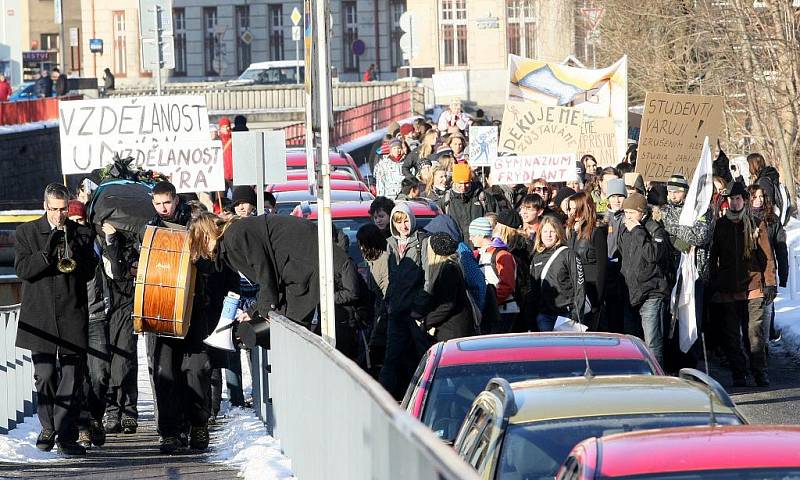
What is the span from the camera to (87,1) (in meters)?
79.8

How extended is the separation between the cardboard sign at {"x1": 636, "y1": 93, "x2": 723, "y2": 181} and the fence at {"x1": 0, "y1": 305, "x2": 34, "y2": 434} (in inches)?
307

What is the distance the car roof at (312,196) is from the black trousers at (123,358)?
22.6ft

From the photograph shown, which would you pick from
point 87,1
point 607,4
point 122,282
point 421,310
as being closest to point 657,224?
point 421,310

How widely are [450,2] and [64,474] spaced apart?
66.7 m

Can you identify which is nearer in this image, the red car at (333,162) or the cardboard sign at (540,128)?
the cardboard sign at (540,128)

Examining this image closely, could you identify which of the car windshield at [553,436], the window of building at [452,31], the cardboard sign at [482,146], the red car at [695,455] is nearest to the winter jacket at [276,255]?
the car windshield at [553,436]

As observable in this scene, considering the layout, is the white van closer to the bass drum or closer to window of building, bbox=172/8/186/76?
window of building, bbox=172/8/186/76

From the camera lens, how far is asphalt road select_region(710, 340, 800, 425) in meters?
13.1

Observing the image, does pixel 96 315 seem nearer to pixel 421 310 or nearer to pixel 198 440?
pixel 198 440

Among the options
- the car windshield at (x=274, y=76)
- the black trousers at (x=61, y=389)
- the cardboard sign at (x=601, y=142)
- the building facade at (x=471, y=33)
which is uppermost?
the building facade at (x=471, y=33)

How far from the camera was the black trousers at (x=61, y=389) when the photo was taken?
11.5m

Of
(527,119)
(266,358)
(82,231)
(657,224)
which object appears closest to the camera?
(82,231)

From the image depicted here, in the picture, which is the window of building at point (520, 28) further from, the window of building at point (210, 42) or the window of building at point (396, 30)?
the window of building at point (210, 42)

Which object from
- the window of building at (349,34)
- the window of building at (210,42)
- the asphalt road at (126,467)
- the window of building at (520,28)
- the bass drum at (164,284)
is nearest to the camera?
the asphalt road at (126,467)
